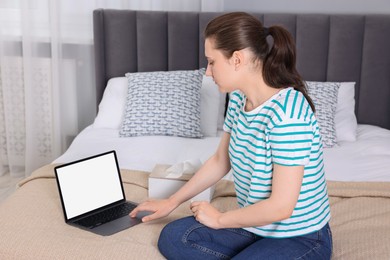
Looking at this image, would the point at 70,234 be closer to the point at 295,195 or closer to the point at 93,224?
the point at 93,224

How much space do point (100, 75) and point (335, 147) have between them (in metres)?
1.37

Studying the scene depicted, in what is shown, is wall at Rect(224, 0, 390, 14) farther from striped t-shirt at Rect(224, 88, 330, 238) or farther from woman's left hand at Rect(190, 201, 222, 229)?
woman's left hand at Rect(190, 201, 222, 229)

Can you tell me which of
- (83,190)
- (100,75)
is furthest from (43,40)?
(83,190)

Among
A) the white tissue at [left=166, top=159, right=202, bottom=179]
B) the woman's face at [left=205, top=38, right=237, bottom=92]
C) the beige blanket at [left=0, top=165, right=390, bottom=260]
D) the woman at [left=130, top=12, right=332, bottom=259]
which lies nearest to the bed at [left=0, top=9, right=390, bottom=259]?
the beige blanket at [left=0, top=165, right=390, bottom=260]

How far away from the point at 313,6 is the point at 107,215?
189 cm

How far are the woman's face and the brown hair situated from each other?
2cm

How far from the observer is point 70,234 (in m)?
2.09

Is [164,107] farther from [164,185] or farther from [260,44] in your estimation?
[260,44]

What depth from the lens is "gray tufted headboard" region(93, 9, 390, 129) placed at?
3.34 metres

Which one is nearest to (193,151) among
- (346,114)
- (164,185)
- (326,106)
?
(164,185)

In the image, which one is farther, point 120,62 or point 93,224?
point 120,62

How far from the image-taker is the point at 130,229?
7.04ft

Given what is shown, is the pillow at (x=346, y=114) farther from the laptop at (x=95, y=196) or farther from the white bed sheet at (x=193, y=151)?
the laptop at (x=95, y=196)

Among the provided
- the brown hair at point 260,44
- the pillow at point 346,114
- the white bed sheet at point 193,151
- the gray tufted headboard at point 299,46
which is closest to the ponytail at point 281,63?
the brown hair at point 260,44
